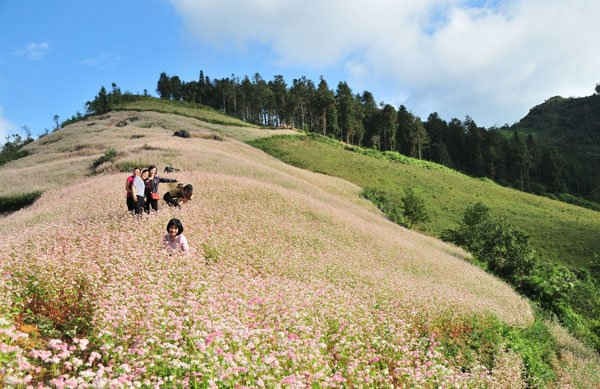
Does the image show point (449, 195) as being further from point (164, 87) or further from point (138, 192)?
point (164, 87)

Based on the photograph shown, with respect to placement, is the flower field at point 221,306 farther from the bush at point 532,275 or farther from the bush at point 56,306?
the bush at point 532,275

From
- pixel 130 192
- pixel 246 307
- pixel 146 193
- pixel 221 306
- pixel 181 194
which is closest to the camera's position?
pixel 221 306

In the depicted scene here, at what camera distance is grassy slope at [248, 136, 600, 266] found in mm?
42906

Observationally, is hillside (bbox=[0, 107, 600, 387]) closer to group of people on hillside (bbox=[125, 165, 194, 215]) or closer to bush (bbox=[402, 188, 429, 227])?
group of people on hillside (bbox=[125, 165, 194, 215])

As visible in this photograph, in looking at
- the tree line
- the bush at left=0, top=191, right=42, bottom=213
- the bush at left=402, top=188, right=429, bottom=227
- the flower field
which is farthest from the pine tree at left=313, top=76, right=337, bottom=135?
the flower field

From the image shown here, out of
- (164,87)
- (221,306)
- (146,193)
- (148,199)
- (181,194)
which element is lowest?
(221,306)

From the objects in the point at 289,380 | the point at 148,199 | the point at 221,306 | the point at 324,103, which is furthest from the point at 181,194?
the point at 324,103

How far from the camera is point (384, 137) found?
394ft

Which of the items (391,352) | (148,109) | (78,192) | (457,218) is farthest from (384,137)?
(391,352)

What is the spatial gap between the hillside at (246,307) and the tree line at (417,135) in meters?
93.5

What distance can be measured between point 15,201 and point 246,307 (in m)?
28.1

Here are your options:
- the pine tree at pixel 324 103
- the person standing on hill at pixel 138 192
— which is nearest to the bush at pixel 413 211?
the person standing on hill at pixel 138 192

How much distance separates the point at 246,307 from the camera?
931cm

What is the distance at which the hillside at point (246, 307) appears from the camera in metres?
6.61
